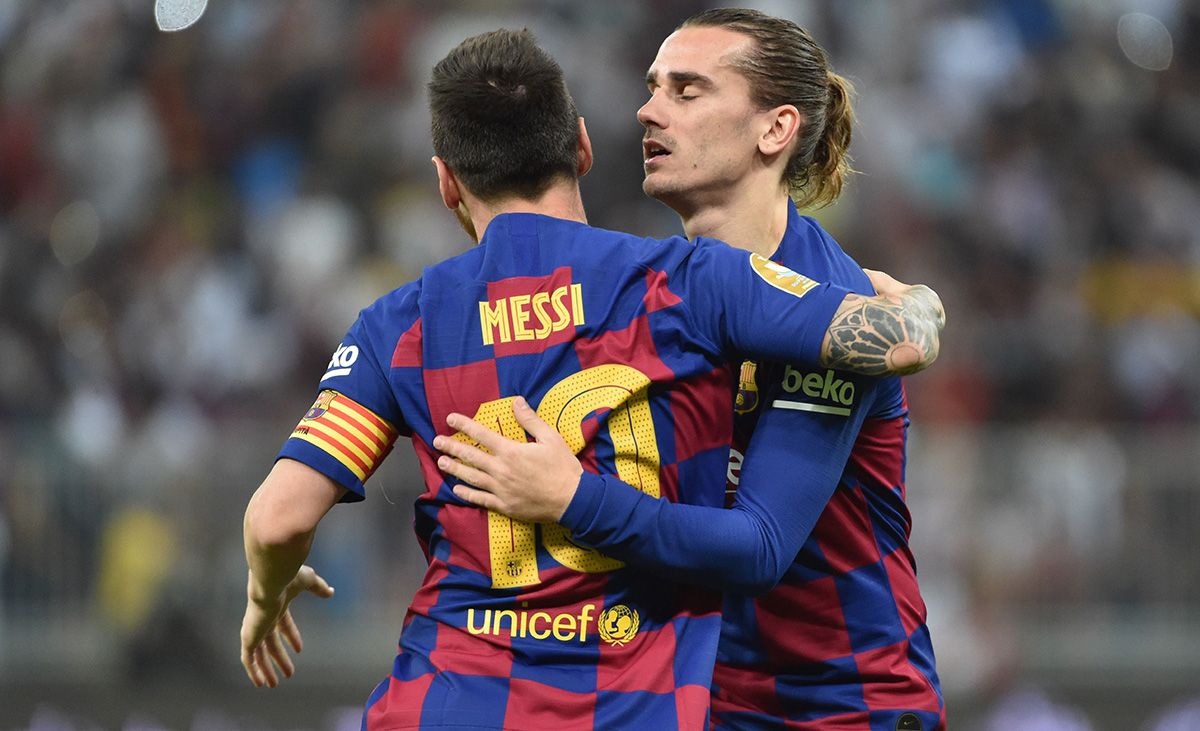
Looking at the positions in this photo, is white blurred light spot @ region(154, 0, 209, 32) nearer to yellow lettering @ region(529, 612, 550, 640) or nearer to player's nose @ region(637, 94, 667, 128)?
player's nose @ region(637, 94, 667, 128)

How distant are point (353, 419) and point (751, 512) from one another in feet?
2.44

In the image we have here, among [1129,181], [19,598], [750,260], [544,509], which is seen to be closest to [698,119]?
[750,260]

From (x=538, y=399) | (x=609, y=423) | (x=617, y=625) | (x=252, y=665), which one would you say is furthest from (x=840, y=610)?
(x=252, y=665)

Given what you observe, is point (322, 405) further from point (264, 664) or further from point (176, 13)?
point (176, 13)

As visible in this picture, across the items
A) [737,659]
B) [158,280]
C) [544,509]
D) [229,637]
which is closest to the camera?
[544,509]

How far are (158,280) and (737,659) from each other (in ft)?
22.0

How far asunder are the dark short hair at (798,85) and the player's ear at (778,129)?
19 millimetres

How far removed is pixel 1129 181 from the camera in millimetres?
10141

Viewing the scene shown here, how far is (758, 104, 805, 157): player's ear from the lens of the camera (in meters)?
3.70

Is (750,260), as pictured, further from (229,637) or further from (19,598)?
(19,598)

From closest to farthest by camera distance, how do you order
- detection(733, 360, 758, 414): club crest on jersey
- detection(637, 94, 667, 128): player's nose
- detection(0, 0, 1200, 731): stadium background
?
detection(733, 360, 758, 414): club crest on jersey < detection(637, 94, 667, 128): player's nose < detection(0, 0, 1200, 731): stadium background

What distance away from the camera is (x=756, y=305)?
302 centimetres

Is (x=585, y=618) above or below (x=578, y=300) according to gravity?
below

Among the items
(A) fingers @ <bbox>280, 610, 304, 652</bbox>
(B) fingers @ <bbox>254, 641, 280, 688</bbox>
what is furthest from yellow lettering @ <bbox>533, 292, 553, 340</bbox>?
(B) fingers @ <bbox>254, 641, 280, 688</bbox>
